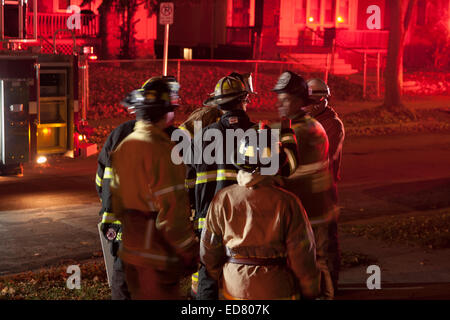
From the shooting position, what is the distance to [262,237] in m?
4.49

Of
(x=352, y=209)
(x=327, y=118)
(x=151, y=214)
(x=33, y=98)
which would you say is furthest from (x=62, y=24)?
(x=151, y=214)

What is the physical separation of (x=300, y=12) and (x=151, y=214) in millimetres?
32232

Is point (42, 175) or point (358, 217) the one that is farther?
point (42, 175)

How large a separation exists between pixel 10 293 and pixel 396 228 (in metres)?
5.01

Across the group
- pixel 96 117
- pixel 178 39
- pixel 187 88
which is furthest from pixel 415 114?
pixel 178 39

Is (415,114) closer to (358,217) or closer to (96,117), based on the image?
(96,117)

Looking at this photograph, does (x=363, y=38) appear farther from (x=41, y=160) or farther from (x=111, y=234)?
(x=111, y=234)

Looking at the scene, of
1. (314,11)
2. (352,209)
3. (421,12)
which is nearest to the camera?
(352,209)

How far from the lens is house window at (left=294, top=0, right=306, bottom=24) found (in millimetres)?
36219

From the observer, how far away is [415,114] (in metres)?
23.7

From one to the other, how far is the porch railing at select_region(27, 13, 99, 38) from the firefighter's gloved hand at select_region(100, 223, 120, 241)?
25700 mm

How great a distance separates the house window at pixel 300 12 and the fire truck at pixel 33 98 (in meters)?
24.9

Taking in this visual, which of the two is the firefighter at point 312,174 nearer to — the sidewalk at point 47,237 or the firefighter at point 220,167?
the firefighter at point 220,167

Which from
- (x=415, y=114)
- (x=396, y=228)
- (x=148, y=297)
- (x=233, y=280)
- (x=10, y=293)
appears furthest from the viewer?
(x=415, y=114)
